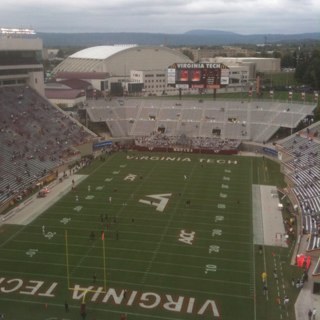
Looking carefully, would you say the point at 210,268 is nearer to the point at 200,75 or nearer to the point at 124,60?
the point at 200,75

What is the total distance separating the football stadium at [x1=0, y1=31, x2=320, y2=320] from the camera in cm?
2198

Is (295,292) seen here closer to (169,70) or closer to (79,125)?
(79,125)

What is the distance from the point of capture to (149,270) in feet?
80.1

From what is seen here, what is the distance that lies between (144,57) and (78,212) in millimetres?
83845

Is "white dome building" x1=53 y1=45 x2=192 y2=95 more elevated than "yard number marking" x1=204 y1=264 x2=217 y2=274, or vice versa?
"white dome building" x1=53 y1=45 x2=192 y2=95

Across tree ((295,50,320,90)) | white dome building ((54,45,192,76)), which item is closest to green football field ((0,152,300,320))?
tree ((295,50,320,90))

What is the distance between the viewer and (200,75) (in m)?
62.2

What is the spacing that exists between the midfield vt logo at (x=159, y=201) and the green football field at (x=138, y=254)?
68 millimetres

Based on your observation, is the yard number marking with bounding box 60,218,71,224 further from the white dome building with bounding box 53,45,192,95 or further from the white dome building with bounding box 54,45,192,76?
the white dome building with bounding box 54,45,192,76

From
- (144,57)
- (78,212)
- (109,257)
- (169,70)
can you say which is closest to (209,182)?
(78,212)

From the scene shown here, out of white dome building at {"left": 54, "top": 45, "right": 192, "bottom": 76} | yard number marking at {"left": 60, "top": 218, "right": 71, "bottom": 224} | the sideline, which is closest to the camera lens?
yard number marking at {"left": 60, "top": 218, "right": 71, "bottom": 224}

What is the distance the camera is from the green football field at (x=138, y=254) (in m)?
21.1

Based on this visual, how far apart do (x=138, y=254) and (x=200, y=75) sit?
1561 inches

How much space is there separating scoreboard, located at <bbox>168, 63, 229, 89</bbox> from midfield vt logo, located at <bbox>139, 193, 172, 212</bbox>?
28.4 metres
